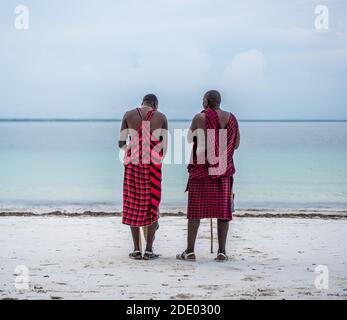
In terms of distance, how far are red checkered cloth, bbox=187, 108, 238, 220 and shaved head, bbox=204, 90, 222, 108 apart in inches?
1.9

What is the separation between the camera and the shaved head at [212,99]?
6.88 m

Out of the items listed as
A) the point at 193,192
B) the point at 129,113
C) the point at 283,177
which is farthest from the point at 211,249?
the point at 283,177

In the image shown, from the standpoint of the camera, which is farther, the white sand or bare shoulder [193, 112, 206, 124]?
bare shoulder [193, 112, 206, 124]

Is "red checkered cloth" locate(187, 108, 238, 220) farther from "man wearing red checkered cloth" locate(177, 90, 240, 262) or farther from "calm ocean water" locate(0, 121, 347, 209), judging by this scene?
"calm ocean water" locate(0, 121, 347, 209)

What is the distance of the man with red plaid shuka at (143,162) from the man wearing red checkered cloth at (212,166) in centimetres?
32

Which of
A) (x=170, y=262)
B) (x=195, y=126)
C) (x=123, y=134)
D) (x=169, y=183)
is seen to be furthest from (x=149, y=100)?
(x=169, y=183)

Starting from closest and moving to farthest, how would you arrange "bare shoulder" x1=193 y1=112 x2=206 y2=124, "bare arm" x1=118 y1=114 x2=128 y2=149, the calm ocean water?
1. "bare shoulder" x1=193 y1=112 x2=206 y2=124
2. "bare arm" x1=118 y1=114 x2=128 y2=149
3. the calm ocean water

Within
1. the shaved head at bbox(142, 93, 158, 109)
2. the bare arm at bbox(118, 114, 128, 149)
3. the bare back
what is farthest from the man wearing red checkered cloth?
the bare arm at bbox(118, 114, 128, 149)

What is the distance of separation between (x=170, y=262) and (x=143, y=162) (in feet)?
3.10

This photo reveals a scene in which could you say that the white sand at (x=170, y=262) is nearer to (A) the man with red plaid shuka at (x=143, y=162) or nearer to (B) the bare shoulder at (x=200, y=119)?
(A) the man with red plaid shuka at (x=143, y=162)

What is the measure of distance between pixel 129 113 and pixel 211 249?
1.60 meters

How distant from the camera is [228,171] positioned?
6953 millimetres

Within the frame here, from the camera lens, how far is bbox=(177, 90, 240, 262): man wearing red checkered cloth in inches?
271

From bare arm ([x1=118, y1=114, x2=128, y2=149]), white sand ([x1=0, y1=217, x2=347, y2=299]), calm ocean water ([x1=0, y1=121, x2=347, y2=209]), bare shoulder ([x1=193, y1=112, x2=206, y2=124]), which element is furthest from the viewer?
calm ocean water ([x1=0, y1=121, x2=347, y2=209])
